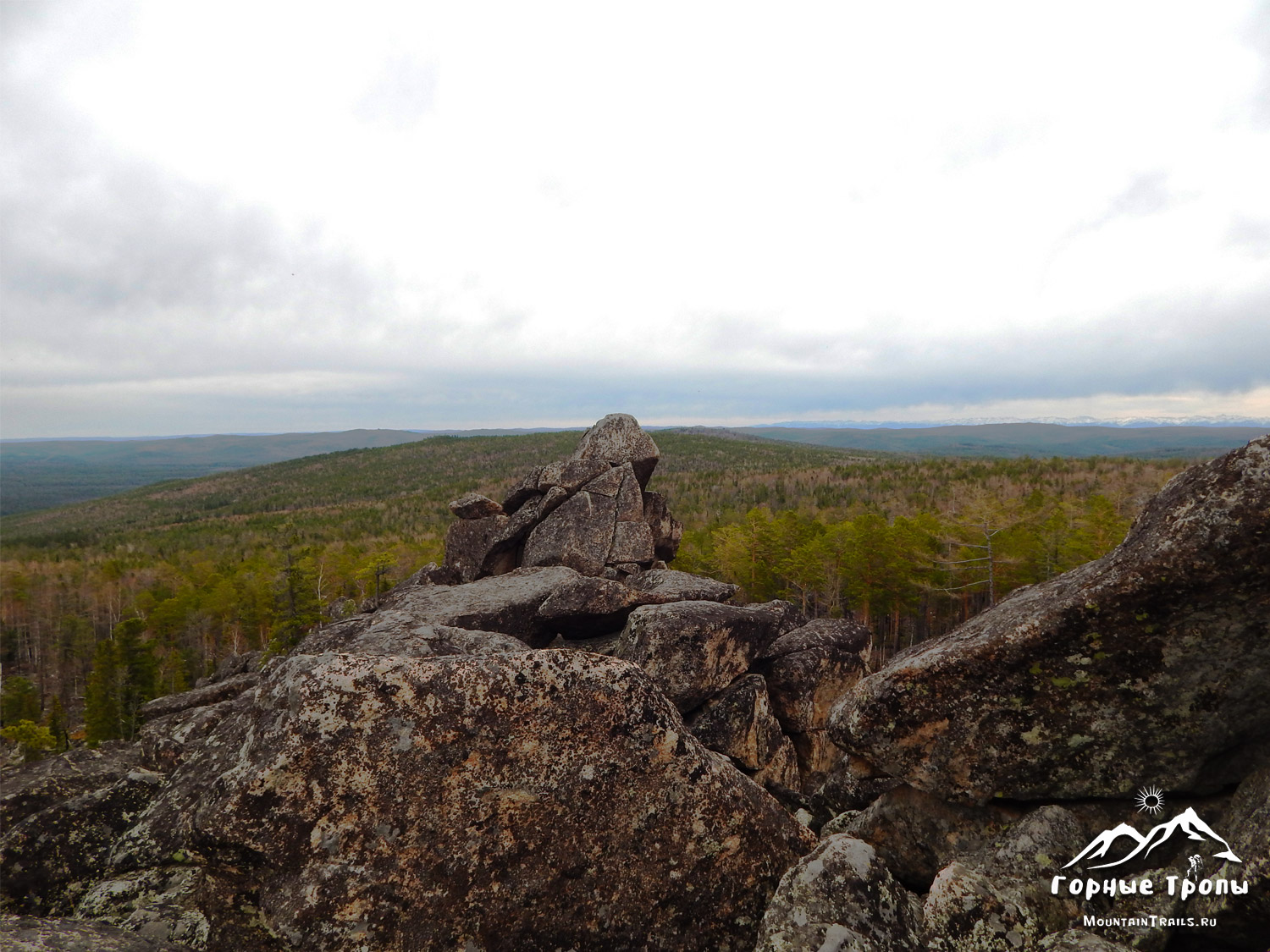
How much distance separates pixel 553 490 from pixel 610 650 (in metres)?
11.7

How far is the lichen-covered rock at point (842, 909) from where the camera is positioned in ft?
17.5

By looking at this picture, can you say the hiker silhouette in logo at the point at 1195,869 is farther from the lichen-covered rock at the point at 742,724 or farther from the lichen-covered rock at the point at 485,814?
the lichen-covered rock at the point at 742,724

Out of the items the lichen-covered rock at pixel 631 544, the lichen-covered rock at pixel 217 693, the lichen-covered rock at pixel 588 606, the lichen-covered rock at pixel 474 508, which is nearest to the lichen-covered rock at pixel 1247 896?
the lichen-covered rock at pixel 588 606

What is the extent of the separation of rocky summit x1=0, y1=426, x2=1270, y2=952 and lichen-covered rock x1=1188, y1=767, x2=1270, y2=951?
0.02 meters

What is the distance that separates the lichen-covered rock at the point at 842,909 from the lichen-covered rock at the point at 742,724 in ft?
27.3

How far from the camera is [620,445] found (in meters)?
28.7

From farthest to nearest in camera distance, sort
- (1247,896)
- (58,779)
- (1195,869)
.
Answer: (58,779) < (1195,869) < (1247,896)

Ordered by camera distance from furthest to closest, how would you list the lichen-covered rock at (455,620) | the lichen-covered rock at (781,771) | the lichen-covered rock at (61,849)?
the lichen-covered rock at (781,771) < the lichen-covered rock at (455,620) < the lichen-covered rock at (61,849)

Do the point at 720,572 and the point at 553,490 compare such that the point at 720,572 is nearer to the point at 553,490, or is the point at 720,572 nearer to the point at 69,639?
the point at 553,490

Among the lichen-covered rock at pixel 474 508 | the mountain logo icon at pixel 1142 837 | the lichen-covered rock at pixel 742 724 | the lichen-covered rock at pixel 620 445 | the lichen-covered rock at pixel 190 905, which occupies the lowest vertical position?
the lichen-covered rock at pixel 742 724

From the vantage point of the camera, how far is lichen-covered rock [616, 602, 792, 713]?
46.9 feet

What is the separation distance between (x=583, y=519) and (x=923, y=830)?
1948 centimetres

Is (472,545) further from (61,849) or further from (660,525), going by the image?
(61,849)

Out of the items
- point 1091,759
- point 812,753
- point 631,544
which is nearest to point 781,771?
point 812,753
